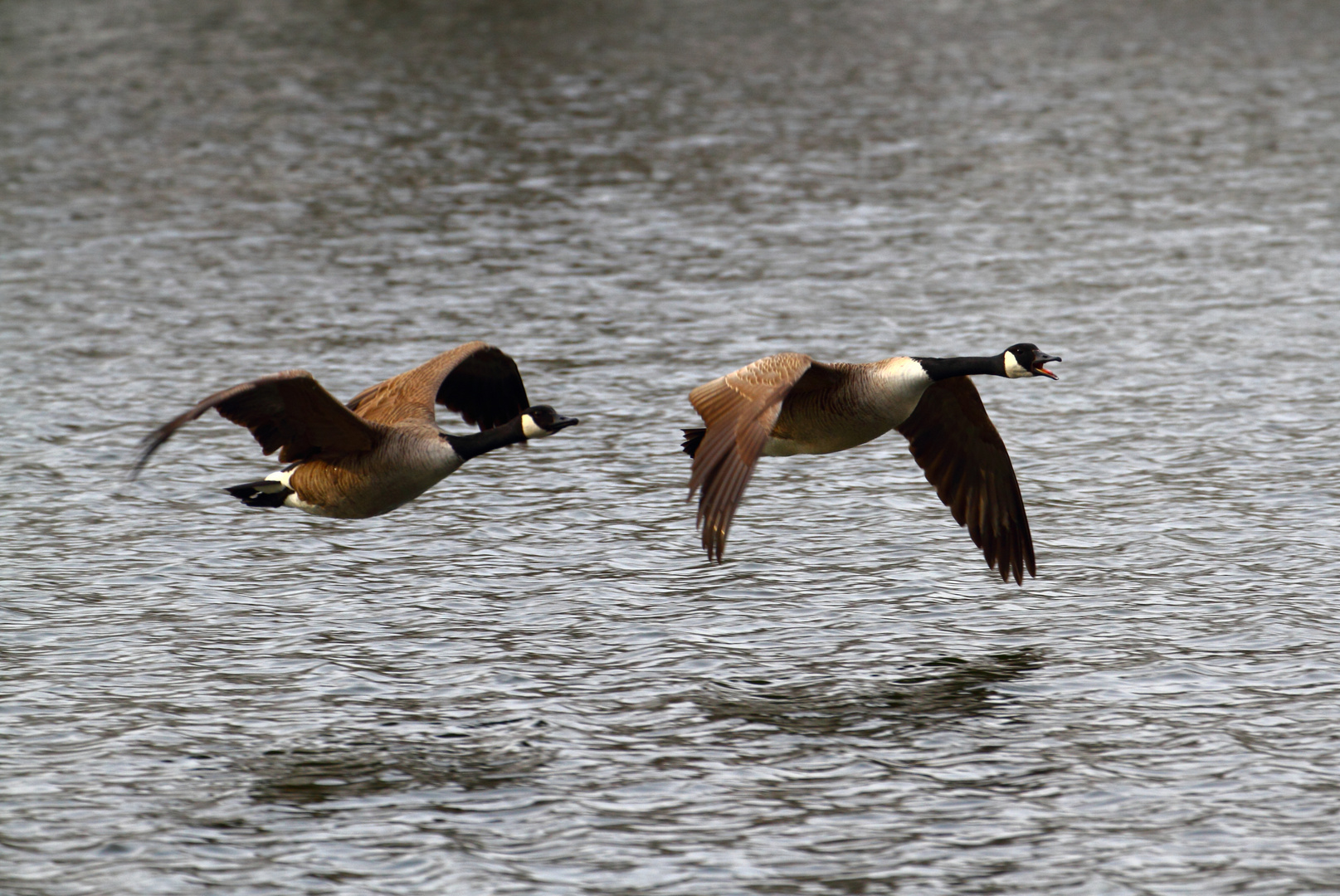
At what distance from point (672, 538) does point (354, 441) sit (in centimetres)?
369

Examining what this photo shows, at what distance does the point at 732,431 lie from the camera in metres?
10.5

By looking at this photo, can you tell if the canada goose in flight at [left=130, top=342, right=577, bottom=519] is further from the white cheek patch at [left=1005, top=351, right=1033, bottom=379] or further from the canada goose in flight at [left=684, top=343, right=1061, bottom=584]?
the white cheek patch at [left=1005, top=351, right=1033, bottom=379]

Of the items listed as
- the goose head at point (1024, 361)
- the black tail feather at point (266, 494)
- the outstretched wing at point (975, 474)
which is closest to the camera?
the black tail feather at point (266, 494)

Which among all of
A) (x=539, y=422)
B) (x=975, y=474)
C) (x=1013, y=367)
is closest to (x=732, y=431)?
(x=539, y=422)

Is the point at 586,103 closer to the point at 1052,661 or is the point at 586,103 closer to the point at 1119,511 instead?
the point at 1119,511

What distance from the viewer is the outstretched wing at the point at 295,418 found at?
1045 cm

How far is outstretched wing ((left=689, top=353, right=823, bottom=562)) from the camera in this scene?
998cm

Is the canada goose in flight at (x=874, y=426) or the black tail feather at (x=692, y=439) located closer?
the canada goose in flight at (x=874, y=426)

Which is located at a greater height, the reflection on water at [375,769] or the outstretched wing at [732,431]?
the outstretched wing at [732,431]

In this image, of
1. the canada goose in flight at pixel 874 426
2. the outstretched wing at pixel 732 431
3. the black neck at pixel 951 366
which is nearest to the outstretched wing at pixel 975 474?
the canada goose in flight at pixel 874 426

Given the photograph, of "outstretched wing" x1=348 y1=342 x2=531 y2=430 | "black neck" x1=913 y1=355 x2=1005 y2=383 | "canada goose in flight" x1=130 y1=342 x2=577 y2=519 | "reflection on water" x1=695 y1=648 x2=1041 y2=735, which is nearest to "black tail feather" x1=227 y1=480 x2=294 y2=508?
"canada goose in flight" x1=130 y1=342 x2=577 y2=519

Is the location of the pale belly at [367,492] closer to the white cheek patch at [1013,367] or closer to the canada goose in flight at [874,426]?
the canada goose in flight at [874,426]

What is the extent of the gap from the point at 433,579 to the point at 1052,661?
4.85m

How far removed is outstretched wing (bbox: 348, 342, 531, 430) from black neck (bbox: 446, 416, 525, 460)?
22.3 inches
